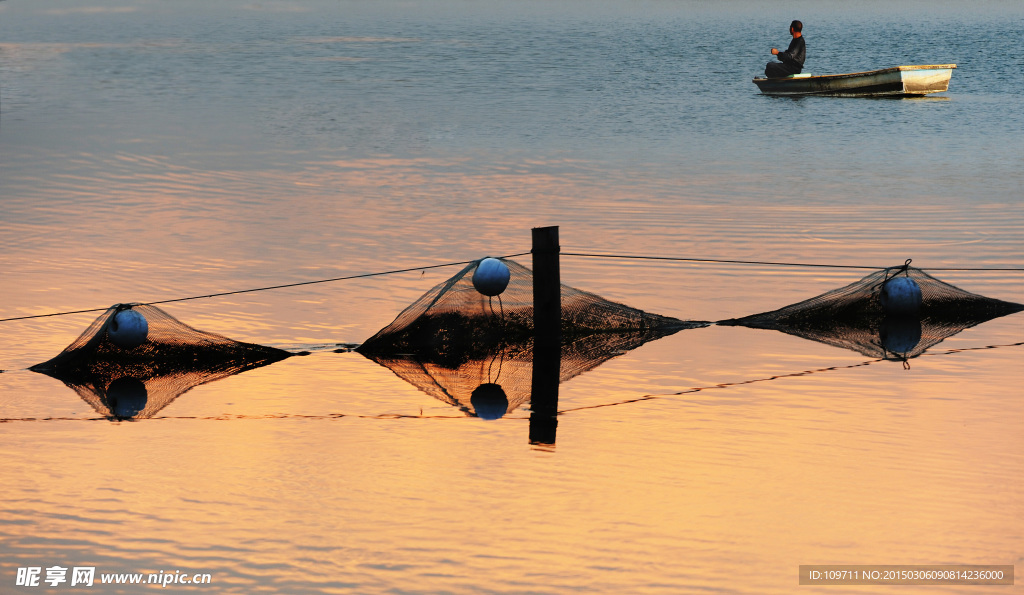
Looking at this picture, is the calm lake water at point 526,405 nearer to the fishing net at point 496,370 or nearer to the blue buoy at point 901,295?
the fishing net at point 496,370

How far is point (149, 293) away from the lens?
460 inches

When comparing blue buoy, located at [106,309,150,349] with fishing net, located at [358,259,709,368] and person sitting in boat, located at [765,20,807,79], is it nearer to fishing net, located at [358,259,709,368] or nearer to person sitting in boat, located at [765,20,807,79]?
fishing net, located at [358,259,709,368]

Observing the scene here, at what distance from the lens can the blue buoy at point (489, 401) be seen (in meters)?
8.13

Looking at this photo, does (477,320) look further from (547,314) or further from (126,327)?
(126,327)

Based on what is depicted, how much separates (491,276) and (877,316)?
3.47m

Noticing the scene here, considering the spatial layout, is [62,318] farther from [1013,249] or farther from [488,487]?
[1013,249]

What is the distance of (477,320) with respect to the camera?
9.66 metres

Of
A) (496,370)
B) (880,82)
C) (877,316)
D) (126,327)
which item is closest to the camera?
(126,327)

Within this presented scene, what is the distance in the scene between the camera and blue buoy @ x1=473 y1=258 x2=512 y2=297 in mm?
9359

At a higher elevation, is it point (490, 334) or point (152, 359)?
point (490, 334)

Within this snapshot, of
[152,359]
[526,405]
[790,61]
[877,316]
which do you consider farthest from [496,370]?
[790,61]

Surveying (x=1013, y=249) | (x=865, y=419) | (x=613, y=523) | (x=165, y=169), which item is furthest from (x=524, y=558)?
(x=165, y=169)

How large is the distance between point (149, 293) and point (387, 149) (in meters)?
12.6

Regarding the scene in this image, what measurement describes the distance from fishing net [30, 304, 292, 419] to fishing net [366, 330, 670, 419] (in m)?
1.10
